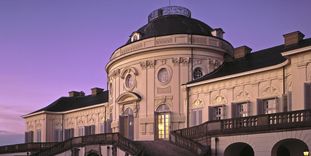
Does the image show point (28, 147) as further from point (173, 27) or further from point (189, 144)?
point (189, 144)

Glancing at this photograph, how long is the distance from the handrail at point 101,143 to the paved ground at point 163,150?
0.65 metres

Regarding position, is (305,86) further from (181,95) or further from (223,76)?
(181,95)

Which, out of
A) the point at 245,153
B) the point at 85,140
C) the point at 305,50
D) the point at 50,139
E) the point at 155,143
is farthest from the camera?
the point at 50,139

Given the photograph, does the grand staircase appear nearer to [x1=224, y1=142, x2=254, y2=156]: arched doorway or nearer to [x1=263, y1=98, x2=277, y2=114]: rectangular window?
[x1=224, y1=142, x2=254, y2=156]: arched doorway

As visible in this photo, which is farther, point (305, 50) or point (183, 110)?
point (183, 110)

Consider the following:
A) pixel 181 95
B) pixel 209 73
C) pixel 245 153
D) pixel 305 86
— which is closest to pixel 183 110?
pixel 181 95

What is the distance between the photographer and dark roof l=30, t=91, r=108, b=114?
5412 cm

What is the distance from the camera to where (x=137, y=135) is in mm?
39781

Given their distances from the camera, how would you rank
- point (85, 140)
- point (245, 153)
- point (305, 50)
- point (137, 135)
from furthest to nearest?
point (137, 135) < point (85, 140) < point (245, 153) < point (305, 50)

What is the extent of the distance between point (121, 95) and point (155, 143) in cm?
960

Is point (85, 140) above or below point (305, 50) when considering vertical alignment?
below

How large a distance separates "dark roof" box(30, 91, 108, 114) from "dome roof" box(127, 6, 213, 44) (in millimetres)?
13179

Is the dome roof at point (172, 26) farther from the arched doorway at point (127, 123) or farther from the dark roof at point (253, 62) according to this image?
the arched doorway at point (127, 123)

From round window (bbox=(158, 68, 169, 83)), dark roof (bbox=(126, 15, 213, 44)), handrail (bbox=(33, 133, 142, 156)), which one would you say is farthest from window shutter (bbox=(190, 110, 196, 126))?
dark roof (bbox=(126, 15, 213, 44))
